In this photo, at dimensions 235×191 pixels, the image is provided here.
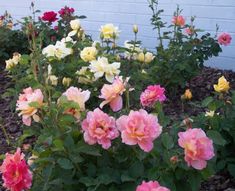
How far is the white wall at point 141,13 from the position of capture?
5.85 meters

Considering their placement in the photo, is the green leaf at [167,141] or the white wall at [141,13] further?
the white wall at [141,13]

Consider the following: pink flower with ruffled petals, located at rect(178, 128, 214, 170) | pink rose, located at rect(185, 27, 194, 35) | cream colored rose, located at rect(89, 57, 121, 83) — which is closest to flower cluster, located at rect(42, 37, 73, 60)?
cream colored rose, located at rect(89, 57, 121, 83)

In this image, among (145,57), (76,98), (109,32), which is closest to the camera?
(76,98)

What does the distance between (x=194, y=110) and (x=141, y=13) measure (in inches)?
106

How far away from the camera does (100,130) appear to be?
1.88 m

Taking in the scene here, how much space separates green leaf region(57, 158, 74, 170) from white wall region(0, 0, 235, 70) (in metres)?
4.27

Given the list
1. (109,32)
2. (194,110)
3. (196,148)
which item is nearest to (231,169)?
(196,148)

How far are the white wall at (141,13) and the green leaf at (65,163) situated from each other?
427 cm

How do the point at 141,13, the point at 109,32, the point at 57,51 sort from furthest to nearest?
the point at 141,13 < the point at 109,32 < the point at 57,51

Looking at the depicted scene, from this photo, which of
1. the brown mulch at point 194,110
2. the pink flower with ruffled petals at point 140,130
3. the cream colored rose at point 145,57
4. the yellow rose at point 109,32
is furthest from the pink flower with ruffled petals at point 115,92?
the cream colored rose at point 145,57

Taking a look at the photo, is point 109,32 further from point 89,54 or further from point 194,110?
point 194,110

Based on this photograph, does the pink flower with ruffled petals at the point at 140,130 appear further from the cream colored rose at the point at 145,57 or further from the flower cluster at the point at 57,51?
the cream colored rose at the point at 145,57

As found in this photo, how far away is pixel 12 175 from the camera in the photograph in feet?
6.02

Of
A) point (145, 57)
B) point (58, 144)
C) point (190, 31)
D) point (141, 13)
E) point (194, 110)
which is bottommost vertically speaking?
point (194, 110)
